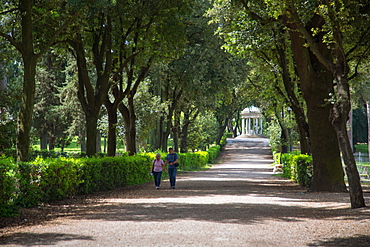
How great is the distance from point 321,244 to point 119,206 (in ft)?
19.5

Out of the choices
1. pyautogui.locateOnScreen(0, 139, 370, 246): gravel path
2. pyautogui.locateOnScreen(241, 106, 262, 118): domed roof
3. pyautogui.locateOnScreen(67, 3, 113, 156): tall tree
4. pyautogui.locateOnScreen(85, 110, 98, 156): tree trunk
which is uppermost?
pyautogui.locateOnScreen(241, 106, 262, 118): domed roof

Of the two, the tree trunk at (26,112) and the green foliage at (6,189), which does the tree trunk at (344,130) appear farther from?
the tree trunk at (26,112)

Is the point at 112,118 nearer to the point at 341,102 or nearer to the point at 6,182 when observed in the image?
the point at 6,182

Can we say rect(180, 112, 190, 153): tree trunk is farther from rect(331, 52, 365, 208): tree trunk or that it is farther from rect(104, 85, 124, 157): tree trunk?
rect(331, 52, 365, 208): tree trunk

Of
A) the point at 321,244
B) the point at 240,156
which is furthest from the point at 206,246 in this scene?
the point at 240,156

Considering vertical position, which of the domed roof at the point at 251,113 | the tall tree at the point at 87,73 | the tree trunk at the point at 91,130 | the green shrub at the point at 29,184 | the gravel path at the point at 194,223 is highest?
the domed roof at the point at 251,113

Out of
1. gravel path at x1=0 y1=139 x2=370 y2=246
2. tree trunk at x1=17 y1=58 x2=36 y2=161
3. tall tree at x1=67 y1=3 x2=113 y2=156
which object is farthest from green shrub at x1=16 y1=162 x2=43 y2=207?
tall tree at x1=67 y1=3 x2=113 y2=156

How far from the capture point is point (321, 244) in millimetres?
6613

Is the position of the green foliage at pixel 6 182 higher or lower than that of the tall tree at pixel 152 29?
lower

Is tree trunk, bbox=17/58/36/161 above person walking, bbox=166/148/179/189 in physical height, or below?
above

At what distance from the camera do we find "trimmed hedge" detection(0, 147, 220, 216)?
956 centimetres

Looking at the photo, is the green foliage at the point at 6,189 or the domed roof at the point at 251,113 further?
the domed roof at the point at 251,113

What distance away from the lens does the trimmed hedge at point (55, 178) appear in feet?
31.4

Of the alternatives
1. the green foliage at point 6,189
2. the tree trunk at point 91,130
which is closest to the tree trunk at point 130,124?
the tree trunk at point 91,130
